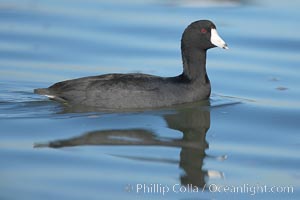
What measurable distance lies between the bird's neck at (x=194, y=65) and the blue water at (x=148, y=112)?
337mm

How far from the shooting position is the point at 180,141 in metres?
8.57

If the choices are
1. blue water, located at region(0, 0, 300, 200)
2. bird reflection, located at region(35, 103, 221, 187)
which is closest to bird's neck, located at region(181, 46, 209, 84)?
blue water, located at region(0, 0, 300, 200)

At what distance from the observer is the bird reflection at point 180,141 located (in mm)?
7590

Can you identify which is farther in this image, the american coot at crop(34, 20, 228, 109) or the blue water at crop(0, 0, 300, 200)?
the american coot at crop(34, 20, 228, 109)

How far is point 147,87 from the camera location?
384 inches

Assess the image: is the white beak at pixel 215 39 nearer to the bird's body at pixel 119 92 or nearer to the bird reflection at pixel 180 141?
the bird's body at pixel 119 92

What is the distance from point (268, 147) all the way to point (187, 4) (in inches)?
293

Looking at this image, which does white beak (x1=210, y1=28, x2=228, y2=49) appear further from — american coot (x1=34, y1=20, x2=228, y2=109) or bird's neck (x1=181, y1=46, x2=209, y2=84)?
bird's neck (x1=181, y1=46, x2=209, y2=84)

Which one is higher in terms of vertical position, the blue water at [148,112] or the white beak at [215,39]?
the white beak at [215,39]

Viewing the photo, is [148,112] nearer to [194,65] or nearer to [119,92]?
[119,92]

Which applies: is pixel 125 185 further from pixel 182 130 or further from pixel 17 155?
pixel 182 130

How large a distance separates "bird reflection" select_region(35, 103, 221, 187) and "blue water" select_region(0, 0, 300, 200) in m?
0.01

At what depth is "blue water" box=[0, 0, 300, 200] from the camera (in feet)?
23.7

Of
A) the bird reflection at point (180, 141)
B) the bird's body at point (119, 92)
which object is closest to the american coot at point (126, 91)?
the bird's body at point (119, 92)
